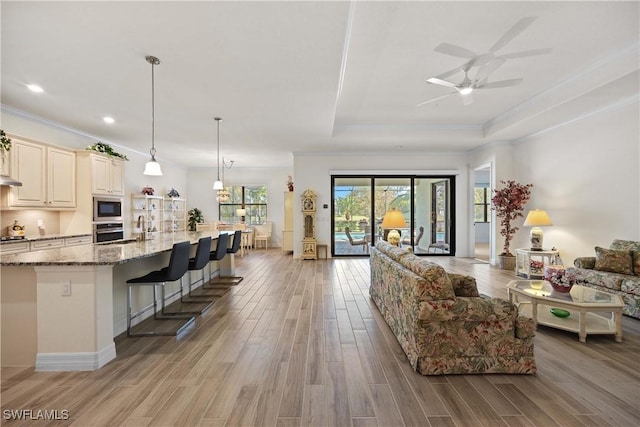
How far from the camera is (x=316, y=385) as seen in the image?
2.12 m

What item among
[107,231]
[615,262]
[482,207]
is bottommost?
[615,262]

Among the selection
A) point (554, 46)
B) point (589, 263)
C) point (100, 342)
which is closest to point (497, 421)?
point (100, 342)

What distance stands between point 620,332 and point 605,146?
10.7 feet

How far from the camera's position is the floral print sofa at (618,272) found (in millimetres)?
3396

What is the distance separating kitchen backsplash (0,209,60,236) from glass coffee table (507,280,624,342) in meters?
7.10

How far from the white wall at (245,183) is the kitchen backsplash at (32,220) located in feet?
16.5

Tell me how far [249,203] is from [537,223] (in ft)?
27.5

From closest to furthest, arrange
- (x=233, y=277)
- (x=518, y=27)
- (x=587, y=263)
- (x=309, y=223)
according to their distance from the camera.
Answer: (x=518, y=27) < (x=587, y=263) < (x=233, y=277) < (x=309, y=223)

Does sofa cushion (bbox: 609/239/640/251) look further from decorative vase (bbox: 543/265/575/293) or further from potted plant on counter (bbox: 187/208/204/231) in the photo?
potted plant on counter (bbox: 187/208/204/231)

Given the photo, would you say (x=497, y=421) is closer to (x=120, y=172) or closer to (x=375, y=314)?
(x=375, y=314)

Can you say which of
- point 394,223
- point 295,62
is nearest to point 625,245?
point 394,223

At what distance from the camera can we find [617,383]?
2.11 metres

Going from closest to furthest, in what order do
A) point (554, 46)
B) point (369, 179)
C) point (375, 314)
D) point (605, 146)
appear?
1. point (554, 46)
2. point (375, 314)
3. point (605, 146)
4. point (369, 179)

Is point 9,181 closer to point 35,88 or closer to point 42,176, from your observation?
point 42,176
